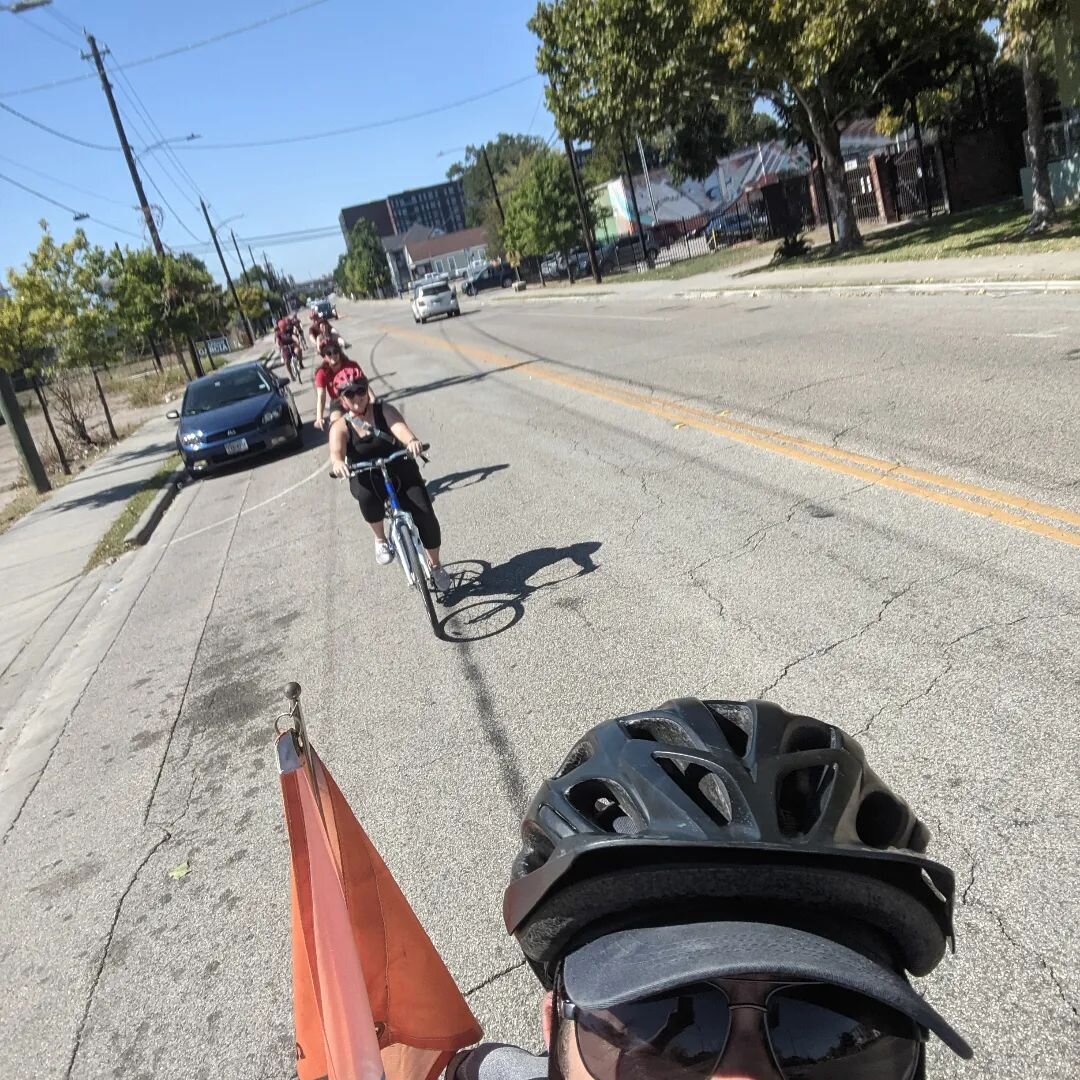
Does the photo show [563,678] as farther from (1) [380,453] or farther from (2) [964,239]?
(2) [964,239]

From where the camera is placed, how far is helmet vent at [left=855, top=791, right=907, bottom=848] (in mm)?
1378

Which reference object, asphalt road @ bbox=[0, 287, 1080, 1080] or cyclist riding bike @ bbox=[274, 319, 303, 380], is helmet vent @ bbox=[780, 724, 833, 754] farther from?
cyclist riding bike @ bbox=[274, 319, 303, 380]

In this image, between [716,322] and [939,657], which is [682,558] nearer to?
[939,657]

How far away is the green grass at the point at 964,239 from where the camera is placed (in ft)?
59.1

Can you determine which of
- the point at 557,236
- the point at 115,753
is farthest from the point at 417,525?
the point at 557,236

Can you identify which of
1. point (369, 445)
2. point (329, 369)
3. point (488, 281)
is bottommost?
point (369, 445)

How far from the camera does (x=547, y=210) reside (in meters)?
52.4

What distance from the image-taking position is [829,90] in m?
24.5

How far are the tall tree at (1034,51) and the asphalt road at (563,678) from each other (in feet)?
26.1

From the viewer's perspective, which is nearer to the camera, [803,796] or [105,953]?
[803,796]

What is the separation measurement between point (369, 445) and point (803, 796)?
528 centimetres

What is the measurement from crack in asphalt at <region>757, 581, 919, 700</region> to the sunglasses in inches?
119

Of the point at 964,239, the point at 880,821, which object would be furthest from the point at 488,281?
the point at 880,821

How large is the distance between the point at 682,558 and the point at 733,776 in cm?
495
